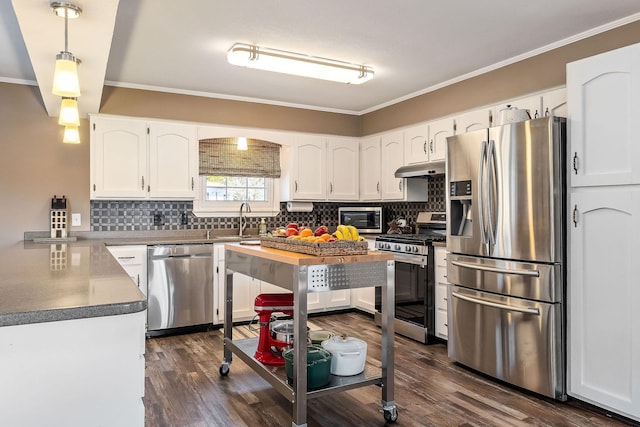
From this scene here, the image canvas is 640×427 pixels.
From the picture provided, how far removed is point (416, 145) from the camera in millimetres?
4707

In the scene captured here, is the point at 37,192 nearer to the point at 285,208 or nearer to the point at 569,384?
the point at 285,208

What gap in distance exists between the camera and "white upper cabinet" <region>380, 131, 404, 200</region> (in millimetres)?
4949

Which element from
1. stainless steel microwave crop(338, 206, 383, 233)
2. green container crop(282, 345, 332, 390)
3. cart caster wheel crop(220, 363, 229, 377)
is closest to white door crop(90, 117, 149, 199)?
cart caster wheel crop(220, 363, 229, 377)

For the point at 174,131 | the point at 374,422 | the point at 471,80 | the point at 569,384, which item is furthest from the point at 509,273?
the point at 174,131

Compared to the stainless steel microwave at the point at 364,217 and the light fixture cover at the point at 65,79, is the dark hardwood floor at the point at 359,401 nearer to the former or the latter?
the light fixture cover at the point at 65,79

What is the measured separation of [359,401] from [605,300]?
1571 millimetres

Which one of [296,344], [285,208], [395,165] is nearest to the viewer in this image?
[296,344]

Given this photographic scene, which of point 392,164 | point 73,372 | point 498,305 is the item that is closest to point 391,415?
point 498,305

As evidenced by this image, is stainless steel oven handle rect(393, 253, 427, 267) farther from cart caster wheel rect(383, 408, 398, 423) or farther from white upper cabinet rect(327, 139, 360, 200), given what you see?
cart caster wheel rect(383, 408, 398, 423)

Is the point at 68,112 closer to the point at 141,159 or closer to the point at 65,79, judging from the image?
the point at 65,79

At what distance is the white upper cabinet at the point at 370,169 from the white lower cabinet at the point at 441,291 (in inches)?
56.9

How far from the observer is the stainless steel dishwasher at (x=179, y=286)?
4.25 m

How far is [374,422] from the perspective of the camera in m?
2.59

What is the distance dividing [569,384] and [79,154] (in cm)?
448
